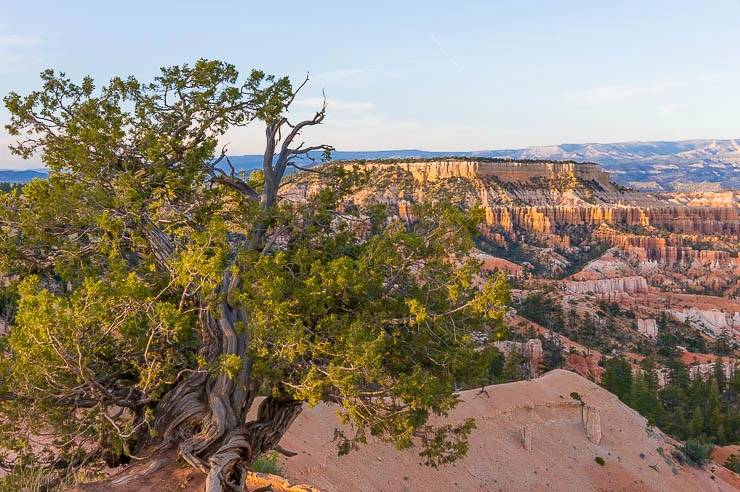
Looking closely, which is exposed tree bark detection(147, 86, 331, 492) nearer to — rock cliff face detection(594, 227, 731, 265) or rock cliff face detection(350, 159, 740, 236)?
rock cliff face detection(350, 159, 740, 236)

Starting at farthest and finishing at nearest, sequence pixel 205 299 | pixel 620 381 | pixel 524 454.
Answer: pixel 620 381 < pixel 524 454 < pixel 205 299

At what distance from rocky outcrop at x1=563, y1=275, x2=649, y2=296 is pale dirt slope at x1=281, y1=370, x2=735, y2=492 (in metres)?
52.7

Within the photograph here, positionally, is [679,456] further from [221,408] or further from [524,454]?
[221,408]

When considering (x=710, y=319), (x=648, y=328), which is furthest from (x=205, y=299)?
(x=710, y=319)

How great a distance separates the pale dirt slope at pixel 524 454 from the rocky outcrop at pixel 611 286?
52665 mm

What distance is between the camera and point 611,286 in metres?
87.7

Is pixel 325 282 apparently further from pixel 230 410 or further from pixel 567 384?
pixel 567 384

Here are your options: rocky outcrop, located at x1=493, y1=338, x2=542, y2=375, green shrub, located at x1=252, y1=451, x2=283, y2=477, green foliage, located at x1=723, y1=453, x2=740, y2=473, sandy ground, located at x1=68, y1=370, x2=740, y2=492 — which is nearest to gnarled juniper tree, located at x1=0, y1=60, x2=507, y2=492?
green shrub, located at x1=252, y1=451, x2=283, y2=477

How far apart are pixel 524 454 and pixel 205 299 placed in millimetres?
23391

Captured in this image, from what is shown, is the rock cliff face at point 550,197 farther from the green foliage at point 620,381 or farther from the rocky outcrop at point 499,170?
the green foliage at point 620,381

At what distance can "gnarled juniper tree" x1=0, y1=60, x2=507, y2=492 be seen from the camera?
26.2 ft

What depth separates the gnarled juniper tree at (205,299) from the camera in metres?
8.00

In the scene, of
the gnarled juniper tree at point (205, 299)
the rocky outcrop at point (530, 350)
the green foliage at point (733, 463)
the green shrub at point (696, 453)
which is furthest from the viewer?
the rocky outcrop at point (530, 350)

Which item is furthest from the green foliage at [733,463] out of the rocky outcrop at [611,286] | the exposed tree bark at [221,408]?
the rocky outcrop at [611,286]
